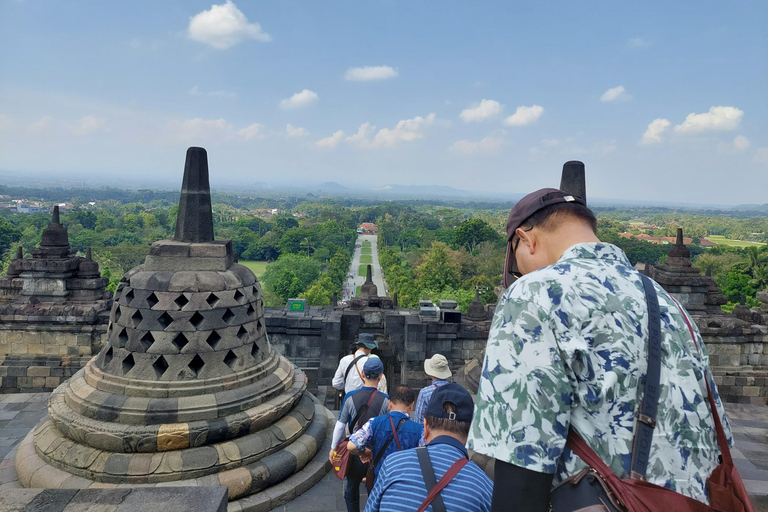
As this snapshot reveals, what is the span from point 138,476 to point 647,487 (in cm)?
400

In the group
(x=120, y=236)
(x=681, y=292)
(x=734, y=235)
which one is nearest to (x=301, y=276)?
(x=120, y=236)

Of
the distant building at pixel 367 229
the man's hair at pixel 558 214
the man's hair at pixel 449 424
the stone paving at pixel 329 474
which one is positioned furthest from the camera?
the distant building at pixel 367 229

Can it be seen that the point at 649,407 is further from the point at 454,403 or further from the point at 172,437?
the point at 172,437

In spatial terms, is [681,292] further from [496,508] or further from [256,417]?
[496,508]

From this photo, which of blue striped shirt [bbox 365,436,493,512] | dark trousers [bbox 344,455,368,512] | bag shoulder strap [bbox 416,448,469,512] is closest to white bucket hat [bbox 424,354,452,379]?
dark trousers [bbox 344,455,368,512]

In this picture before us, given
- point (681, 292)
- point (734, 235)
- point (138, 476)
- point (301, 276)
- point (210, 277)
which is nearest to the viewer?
point (138, 476)

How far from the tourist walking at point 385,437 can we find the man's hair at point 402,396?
0.09 m

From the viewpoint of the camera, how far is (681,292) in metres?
10.9

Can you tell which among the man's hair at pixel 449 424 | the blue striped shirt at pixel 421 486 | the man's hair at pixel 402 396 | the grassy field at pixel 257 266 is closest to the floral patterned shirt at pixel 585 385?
the blue striped shirt at pixel 421 486

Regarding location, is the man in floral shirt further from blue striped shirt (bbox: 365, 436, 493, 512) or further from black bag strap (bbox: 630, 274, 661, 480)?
blue striped shirt (bbox: 365, 436, 493, 512)

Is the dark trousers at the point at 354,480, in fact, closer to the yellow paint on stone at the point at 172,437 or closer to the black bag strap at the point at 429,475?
the yellow paint on stone at the point at 172,437

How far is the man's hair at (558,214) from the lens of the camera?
56.7 inches

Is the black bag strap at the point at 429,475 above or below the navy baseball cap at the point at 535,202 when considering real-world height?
below

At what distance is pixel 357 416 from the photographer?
3.74m
